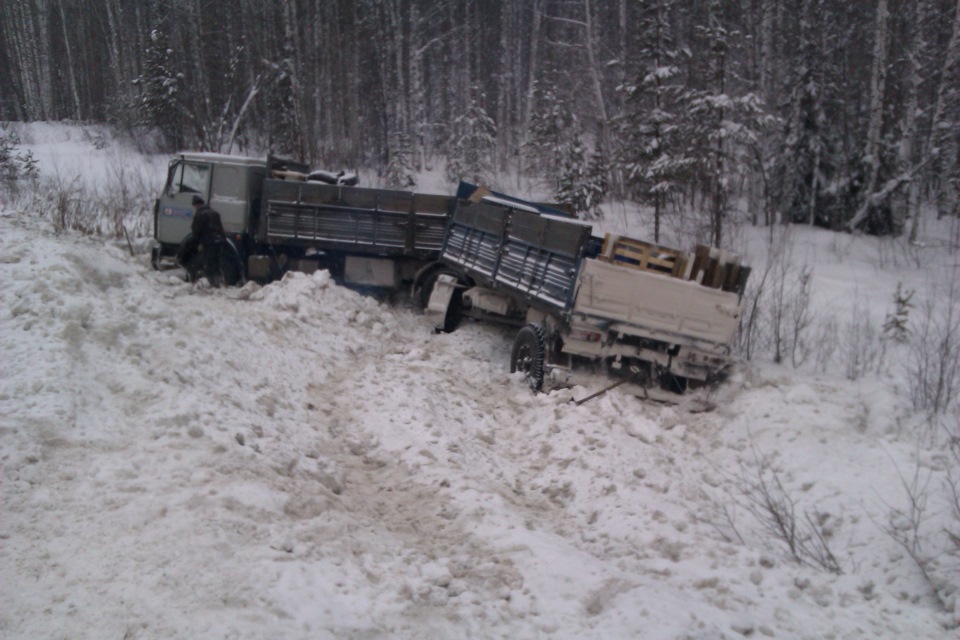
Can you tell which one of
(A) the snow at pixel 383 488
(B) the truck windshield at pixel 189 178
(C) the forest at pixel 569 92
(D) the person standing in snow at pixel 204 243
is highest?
(C) the forest at pixel 569 92

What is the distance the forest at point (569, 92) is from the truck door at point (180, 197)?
1138 cm

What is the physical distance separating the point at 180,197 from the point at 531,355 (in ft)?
28.0

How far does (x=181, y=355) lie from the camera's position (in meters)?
7.29

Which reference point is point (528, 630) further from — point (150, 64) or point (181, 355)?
point (150, 64)

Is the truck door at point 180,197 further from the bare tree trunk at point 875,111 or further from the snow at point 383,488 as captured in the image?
the bare tree trunk at point 875,111

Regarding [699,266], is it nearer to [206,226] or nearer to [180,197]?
[206,226]

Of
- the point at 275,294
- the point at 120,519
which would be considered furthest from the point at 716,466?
the point at 275,294

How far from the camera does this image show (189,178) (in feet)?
47.2

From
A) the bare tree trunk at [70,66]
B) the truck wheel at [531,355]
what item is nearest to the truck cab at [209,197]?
the truck wheel at [531,355]

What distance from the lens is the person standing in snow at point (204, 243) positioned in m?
13.0

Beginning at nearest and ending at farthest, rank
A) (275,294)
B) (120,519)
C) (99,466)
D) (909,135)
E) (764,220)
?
(120,519) < (99,466) < (275,294) < (909,135) < (764,220)

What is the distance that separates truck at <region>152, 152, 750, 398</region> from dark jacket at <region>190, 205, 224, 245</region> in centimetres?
59

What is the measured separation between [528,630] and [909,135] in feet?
65.9

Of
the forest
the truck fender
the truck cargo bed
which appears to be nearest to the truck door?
the truck cargo bed
